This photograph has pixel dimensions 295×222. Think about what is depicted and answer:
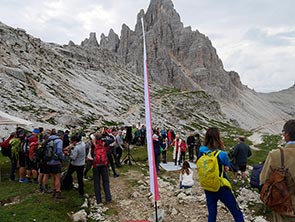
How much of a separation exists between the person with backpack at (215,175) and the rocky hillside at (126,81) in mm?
4282

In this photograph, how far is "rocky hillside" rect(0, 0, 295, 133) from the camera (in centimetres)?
4809

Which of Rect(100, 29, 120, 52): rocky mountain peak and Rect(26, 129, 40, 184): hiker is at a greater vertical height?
Rect(100, 29, 120, 52): rocky mountain peak

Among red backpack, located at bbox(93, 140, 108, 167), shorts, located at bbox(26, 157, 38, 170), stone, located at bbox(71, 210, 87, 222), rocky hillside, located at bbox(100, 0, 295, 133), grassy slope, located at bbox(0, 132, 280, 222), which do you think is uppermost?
rocky hillside, located at bbox(100, 0, 295, 133)

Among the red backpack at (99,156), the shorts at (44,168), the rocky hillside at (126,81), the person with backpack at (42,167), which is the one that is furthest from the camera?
the rocky hillside at (126,81)

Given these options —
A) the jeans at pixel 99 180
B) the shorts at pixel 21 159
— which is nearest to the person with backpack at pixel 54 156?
the jeans at pixel 99 180

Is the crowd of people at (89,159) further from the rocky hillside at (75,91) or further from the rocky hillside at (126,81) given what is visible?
the rocky hillside at (75,91)

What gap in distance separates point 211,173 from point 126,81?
10526cm

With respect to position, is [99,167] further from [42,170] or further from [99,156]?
[42,170]

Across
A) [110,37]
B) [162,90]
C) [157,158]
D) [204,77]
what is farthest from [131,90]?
[110,37]

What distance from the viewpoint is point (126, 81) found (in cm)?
11000

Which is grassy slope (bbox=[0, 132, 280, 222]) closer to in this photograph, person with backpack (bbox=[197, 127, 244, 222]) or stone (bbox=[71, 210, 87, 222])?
stone (bbox=[71, 210, 87, 222])

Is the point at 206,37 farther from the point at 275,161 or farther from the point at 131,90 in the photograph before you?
the point at 275,161

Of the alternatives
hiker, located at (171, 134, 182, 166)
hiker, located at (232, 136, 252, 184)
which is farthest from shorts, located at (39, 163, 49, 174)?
hiker, located at (171, 134, 182, 166)

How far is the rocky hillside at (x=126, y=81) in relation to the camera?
48.1 metres
